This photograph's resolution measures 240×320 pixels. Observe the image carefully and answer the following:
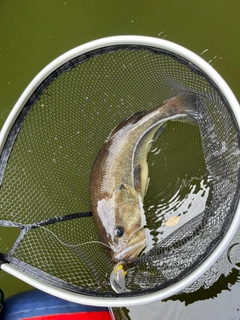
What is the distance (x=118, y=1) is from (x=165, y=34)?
393 mm

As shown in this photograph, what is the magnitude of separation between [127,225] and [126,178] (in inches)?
9.5

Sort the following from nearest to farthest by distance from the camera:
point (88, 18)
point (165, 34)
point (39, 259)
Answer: point (39, 259) → point (165, 34) → point (88, 18)

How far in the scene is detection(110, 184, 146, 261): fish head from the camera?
190 centimetres

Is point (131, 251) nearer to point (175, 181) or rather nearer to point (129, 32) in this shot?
point (175, 181)

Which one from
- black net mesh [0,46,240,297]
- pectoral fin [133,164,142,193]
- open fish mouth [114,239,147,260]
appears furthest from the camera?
pectoral fin [133,164,142,193]

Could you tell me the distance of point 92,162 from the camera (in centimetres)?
207

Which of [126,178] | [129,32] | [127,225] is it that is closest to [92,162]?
[126,178]

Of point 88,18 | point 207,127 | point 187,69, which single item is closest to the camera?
point 187,69

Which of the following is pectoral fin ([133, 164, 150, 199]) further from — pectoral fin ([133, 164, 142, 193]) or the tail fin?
the tail fin

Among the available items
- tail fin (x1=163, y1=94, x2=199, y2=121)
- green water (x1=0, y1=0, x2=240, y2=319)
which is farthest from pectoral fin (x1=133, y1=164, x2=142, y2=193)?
green water (x1=0, y1=0, x2=240, y2=319)

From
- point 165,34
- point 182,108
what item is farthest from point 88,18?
point 182,108

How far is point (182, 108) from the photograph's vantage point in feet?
6.52

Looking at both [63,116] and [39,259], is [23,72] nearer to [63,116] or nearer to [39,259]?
[63,116]

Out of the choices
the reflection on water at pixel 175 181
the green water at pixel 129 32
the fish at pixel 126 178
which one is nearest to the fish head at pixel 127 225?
the fish at pixel 126 178
